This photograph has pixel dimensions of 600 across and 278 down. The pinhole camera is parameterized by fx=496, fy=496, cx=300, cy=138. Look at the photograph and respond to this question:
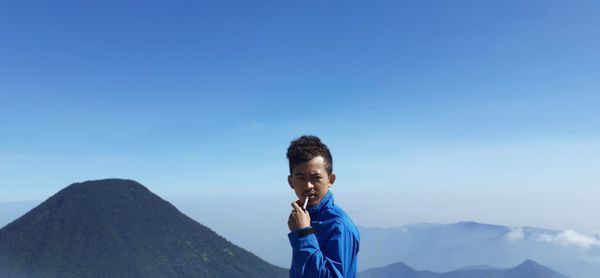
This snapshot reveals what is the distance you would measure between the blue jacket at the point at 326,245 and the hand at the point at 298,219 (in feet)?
0.14

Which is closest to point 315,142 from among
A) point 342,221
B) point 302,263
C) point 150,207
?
point 342,221

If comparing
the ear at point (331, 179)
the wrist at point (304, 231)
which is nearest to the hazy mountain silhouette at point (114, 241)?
the ear at point (331, 179)

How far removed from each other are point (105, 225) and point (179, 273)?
37600 mm

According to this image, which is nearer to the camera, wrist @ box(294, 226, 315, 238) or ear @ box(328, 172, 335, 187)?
wrist @ box(294, 226, 315, 238)

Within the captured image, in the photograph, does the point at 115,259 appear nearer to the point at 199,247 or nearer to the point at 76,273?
the point at 76,273

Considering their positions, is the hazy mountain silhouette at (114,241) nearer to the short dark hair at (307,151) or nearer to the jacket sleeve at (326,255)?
the short dark hair at (307,151)

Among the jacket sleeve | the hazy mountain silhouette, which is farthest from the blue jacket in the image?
the hazy mountain silhouette

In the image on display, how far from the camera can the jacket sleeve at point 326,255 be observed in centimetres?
308

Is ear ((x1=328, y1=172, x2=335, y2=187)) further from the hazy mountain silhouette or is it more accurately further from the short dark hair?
the hazy mountain silhouette

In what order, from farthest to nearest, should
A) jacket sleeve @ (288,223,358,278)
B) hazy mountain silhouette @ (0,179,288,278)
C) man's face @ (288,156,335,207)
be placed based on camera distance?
hazy mountain silhouette @ (0,179,288,278) → man's face @ (288,156,335,207) → jacket sleeve @ (288,223,358,278)

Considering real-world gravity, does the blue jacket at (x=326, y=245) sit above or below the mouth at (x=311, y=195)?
below

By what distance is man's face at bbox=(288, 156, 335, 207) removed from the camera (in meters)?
3.44

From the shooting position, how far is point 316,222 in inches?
131

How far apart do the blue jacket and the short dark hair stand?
27cm
